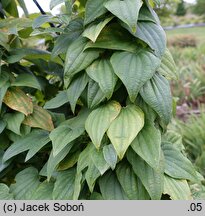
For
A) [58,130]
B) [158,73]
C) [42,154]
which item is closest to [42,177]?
[42,154]

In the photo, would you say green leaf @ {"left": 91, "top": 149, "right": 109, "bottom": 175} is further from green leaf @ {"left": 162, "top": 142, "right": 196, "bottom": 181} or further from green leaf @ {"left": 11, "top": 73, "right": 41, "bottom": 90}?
green leaf @ {"left": 11, "top": 73, "right": 41, "bottom": 90}

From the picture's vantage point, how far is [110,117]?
98cm

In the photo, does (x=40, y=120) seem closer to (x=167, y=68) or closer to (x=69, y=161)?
(x=69, y=161)

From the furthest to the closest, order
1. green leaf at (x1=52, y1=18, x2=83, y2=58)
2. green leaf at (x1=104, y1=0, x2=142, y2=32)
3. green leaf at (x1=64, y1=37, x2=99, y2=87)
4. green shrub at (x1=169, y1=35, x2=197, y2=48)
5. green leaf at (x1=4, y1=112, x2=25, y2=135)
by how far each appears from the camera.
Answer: green shrub at (x1=169, y1=35, x2=197, y2=48) < green leaf at (x1=4, y1=112, x2=25, y2=135) < green leaf at (x1=52, y1=18, x2=83, y2=58) < green leaf at (x1=64, y1=37, x2=99, y2=87) < green leaf at (x1=104, y1=0, x2=142, y2=32)

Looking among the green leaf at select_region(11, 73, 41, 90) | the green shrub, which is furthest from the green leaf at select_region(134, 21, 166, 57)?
the green shrub

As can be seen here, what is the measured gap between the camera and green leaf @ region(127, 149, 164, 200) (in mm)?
978

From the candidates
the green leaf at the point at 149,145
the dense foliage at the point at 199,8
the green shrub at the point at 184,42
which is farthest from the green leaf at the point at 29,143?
the dense foliage at the point at 199,8

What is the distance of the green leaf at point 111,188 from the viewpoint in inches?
41.3

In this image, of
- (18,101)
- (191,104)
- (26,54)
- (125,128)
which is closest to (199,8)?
(191,104)

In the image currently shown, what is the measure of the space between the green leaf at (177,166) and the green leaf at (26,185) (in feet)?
1.40

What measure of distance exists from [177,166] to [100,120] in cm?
29

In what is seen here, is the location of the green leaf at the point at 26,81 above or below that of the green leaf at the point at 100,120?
below

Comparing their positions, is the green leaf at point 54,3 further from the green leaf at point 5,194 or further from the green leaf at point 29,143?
the green leaf at point 5,194

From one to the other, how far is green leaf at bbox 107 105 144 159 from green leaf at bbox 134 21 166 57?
172 mm
